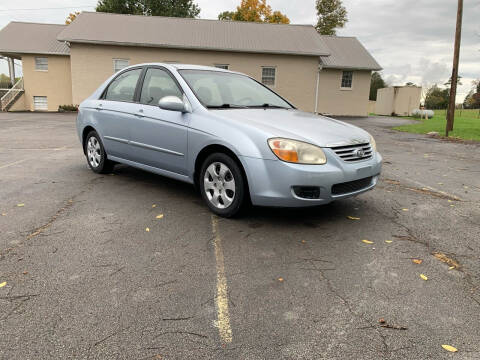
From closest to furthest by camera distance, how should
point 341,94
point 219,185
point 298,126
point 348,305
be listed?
1. point 348,305
2. point 298,126
3. point 219,185
4. point 341,94

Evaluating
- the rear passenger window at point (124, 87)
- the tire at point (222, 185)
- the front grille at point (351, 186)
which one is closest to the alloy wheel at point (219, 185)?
the tire at point (222, 185)

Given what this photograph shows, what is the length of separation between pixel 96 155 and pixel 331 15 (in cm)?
4743

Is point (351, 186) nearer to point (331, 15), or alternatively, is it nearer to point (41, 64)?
point (41, 64)

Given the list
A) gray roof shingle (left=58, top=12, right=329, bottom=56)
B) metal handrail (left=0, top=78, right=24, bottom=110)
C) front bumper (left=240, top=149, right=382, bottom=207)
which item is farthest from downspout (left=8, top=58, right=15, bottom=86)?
front bumper (left=240, top=149, right=382, bottom=207)

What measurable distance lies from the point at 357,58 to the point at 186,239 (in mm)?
26739

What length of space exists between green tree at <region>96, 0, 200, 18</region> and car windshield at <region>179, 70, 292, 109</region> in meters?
40.7

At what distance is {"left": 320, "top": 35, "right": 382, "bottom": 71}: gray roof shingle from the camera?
26.0 metres

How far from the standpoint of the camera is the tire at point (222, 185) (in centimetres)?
399

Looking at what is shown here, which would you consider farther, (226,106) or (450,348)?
(226,106)

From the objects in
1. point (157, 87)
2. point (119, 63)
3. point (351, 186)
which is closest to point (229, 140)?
point (351, 186)

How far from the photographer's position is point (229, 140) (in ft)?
13.1

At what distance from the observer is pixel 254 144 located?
12.5 ft

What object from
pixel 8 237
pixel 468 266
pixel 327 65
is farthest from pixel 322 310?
pixel 327 65

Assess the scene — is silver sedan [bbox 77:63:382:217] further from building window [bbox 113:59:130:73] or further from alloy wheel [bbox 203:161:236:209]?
building window [bbox 113:59:130:73]
